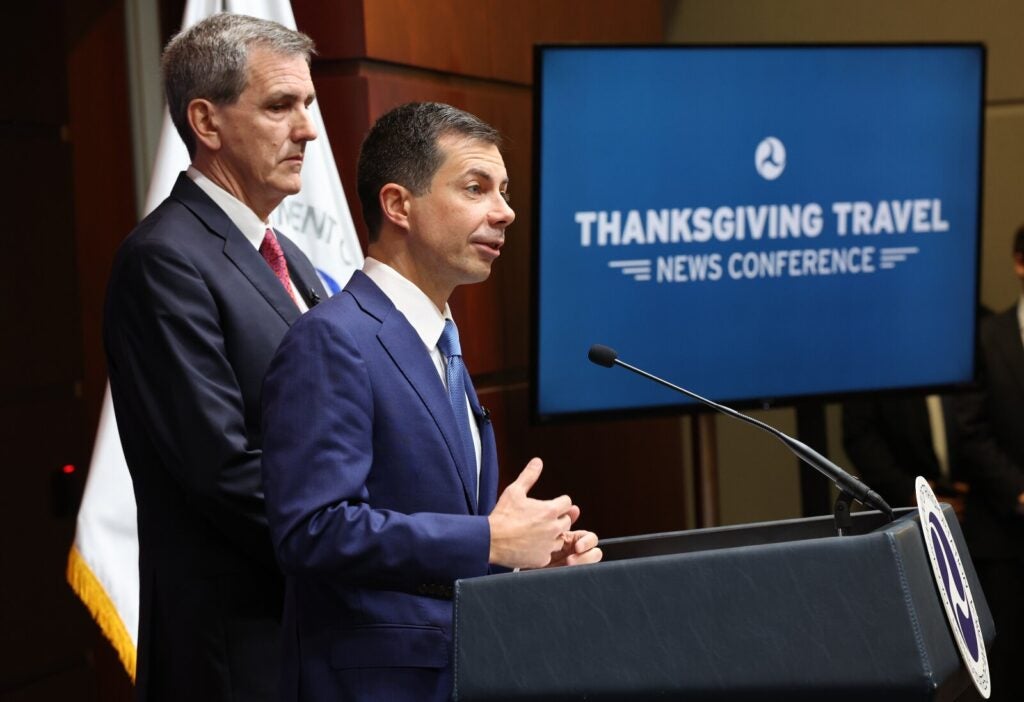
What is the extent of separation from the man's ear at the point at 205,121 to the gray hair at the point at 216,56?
10 millimetres

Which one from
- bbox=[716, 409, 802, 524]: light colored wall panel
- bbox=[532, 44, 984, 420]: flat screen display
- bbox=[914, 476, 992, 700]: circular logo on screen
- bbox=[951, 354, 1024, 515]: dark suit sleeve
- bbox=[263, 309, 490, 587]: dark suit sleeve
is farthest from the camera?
bbox=[716, 409, 802, 524]: light colored wall panel

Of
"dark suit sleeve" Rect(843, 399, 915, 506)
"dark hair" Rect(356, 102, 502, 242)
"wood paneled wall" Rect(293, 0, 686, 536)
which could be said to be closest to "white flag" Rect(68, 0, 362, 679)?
"wood paneled wall" Rect(293, 0, 686, 536)

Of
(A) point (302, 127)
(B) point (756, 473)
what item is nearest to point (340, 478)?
(A) point (302, 127)

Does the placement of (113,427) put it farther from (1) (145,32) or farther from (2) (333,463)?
(2) (333,463)

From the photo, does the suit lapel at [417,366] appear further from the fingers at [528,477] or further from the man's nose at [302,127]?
the man's nose at [302,127]

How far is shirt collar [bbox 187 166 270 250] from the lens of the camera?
2203 mm

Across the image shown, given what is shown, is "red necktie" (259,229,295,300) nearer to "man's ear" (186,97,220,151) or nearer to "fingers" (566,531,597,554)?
"man's ear" (186,97,220,151)

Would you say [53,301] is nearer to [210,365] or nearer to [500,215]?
[210,365]

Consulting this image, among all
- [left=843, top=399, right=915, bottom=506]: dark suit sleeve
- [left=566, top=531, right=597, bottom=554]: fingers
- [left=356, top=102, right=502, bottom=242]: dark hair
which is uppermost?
[left=356, top=102, right=502, bottom=242]: dark hair

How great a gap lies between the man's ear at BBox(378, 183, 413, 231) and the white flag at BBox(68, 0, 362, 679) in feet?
3.04

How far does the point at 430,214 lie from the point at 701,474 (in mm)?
2468

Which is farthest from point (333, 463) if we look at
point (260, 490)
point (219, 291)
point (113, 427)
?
point (113, 427)

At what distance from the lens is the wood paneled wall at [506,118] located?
341cm

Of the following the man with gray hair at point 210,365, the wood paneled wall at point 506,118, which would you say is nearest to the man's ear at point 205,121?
the man with gray hair at point 210,365
